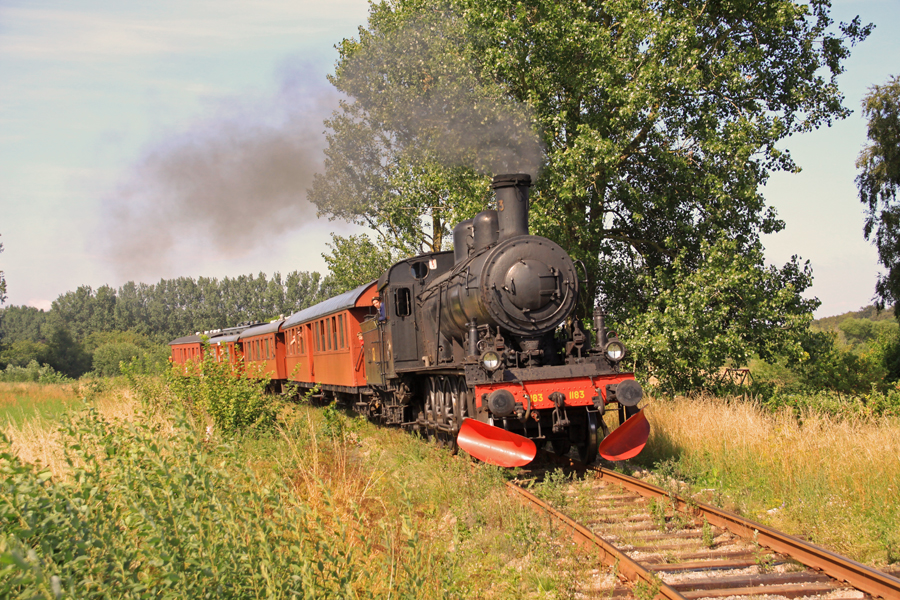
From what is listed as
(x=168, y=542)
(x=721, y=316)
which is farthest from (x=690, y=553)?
(x=721, y=316)

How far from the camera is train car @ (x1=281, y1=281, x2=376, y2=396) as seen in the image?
1405cm

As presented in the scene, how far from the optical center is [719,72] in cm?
1307

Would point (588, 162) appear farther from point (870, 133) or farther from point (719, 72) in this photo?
point (870, 133)

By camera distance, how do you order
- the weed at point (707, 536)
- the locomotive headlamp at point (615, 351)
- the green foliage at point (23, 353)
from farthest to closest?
the green foliage at point (23, 353) → the locomotive headlamp at point (615, 351) → the weed at point (707, 536)

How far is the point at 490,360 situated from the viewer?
24.6ft

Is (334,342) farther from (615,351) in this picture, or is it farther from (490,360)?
(615,351)

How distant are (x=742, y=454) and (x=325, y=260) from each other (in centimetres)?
1895

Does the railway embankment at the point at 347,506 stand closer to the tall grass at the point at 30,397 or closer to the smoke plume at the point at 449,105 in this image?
the smoke plume at the point at 449,105

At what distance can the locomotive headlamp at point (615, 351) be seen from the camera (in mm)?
7938

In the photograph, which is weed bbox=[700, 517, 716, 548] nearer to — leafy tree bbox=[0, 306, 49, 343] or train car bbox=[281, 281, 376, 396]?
train car bbox=[281, 281, 376, 396]

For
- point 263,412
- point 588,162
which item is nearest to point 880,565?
point 263,412

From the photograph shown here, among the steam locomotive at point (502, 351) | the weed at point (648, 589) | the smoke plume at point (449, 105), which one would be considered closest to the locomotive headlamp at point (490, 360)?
the steam locomotive at point (502, 351)

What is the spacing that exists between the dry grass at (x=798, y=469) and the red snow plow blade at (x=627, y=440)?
0.38m

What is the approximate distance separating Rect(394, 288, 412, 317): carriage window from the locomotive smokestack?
2587 millimetres
